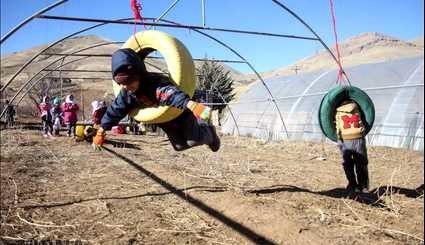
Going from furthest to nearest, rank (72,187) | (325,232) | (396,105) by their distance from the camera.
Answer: (396,105) < (72,187) < (325,232)

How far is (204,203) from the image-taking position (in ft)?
17.0

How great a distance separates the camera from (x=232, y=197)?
17.1 ft

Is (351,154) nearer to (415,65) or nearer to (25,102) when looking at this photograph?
(415,65)

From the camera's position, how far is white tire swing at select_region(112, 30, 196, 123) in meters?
4.46

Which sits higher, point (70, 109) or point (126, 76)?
point (126, 76)

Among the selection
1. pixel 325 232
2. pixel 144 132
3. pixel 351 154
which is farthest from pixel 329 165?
pixel 144 132

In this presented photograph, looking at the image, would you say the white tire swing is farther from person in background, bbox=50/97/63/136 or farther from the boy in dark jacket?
person in background, bbox=50/97/63/136

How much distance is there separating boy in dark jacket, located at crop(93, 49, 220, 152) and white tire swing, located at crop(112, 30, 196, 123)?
0.09 meters

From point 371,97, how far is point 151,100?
10.2m

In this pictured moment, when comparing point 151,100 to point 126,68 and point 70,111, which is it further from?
point 70,111

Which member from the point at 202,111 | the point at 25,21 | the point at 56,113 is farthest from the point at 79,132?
the point at 202,111

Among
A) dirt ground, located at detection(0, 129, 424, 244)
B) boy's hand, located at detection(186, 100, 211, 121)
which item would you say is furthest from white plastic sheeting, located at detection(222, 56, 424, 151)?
boy's hand, located at detection(186, 100, 211, 121)

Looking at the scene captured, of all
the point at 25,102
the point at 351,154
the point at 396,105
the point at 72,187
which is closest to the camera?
the point at 351,154

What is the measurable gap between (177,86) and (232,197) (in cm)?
167
